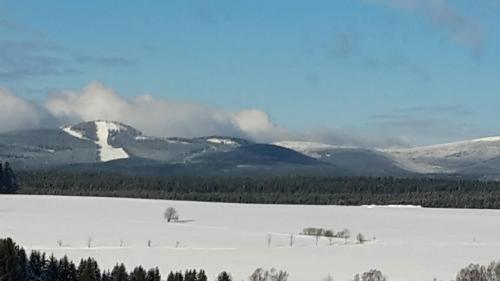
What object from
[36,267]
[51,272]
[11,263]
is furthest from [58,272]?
[11,263]

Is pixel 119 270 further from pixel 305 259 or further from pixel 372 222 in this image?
pixel 372 222

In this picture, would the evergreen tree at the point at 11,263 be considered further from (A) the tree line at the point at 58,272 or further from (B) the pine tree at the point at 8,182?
(B) the pine tree at the point at 8,182

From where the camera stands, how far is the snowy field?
73.7m

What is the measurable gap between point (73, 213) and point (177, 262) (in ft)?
149

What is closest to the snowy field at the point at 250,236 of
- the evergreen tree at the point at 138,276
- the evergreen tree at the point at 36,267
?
the evergreen tree at the point at 36,267

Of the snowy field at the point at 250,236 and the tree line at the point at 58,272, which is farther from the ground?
the snowy field at the point at 250,236

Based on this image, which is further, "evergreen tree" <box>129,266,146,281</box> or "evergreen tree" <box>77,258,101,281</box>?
"evergreen tree" <box>129,266,146,281</box>

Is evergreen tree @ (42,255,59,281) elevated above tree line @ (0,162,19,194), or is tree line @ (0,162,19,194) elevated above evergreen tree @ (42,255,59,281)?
tree line @ (0,162,19,194)

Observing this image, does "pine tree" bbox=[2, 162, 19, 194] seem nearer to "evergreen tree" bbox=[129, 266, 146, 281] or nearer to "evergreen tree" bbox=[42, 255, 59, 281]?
"evergreen tree" bbox=[42, 255, 59, 281]

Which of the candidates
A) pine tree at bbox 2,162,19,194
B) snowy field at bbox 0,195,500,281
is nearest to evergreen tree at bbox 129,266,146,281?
snowy field at bbox 0,195,500,281

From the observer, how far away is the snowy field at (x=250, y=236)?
73.7m

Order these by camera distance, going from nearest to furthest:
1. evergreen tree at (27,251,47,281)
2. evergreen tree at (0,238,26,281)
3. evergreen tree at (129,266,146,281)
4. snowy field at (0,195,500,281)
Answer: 1. evergreen tree at (0,238,26,281)
2. evergreen tree at (129,266,146,281)
3. evergreen tree at (27,251,47,281)
4. snowy field at (0,195,500,281)

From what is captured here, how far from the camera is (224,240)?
301ft

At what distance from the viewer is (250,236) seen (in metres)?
A: 96.2
